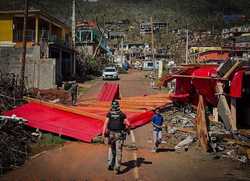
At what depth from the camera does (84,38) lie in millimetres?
68562

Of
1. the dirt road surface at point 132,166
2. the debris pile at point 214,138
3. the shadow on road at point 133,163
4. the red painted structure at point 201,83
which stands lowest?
the dirt road surface at point 132,166

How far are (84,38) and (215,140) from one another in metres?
53.7

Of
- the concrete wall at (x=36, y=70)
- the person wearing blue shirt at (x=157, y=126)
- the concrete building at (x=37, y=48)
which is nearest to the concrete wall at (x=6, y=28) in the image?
the concrete building at (x=37, y=48)

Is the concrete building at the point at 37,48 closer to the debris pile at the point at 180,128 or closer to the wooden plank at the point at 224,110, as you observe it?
the debris pile at the point at 180,128

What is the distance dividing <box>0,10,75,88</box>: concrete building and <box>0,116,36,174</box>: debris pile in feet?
56.1

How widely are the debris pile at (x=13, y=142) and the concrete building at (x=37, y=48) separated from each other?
673 inches

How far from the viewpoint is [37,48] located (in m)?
36.4

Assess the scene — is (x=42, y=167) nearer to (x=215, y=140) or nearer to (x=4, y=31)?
(x=215, y=140)

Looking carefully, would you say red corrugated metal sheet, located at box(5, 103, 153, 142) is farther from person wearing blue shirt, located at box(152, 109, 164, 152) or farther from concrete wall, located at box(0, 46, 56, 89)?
concrete wall, located at box(0, 46, 56, 89)

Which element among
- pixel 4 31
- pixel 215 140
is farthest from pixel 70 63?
pixel 215 140

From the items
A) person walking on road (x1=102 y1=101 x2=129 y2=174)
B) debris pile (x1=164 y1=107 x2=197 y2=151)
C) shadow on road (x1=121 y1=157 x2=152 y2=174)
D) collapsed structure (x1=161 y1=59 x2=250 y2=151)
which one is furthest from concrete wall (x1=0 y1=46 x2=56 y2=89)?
person walking on road (x1=102 y1=101 x2=129 y2=174)

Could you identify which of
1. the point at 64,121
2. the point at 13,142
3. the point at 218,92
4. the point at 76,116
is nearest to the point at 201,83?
the point at 218,92

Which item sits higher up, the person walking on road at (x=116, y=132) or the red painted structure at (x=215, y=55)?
the red painted structure at (x=215, y=55)

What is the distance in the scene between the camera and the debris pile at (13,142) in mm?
13970
